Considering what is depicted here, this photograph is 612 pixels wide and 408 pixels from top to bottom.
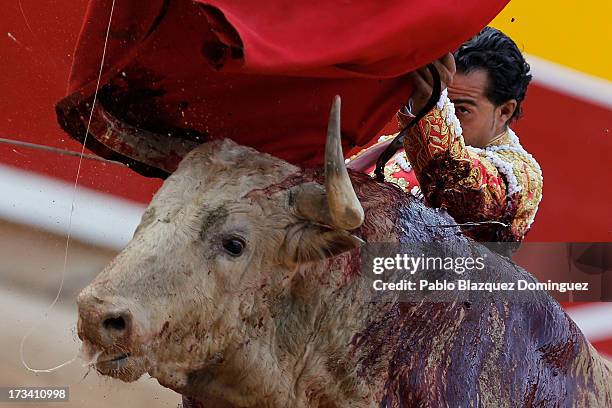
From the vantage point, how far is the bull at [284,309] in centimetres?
195

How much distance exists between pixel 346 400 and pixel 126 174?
1.65 metres

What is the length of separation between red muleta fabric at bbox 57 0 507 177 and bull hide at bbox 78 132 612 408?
0.47 ft

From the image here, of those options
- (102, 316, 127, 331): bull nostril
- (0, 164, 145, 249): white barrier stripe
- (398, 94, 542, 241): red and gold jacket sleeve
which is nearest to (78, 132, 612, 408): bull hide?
(102, 316, 127, 331): bull nostril

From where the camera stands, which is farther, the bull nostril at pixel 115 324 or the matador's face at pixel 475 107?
the matador's face at pixel 475 107

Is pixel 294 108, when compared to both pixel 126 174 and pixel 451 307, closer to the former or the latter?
pixel 451 307

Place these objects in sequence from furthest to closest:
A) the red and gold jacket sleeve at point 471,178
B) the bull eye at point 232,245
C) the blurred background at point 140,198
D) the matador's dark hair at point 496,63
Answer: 1. the blurred background at point 140,198
2. the matador's dark hair at point 496,63
3. the red and gold jacket sleeve at point 471,178
4. the bull eye at point 232,245

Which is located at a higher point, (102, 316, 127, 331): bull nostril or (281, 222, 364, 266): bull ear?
(281, 222, 364, 266): bull ear

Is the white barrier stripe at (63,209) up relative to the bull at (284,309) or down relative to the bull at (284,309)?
up

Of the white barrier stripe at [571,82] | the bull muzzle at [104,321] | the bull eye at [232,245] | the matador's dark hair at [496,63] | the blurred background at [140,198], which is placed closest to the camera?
the bull muzzle at [104,321]

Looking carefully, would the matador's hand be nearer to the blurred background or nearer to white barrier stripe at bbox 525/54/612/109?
the blurred background

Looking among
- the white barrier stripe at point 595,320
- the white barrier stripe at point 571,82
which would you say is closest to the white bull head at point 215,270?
the white barrier stripe at point 571,82

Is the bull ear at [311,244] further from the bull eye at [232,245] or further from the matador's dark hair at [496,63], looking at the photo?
the matador's dark hair at [496,63]

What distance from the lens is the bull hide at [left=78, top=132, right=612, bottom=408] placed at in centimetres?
196

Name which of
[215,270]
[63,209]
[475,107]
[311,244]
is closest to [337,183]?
[311,244]
